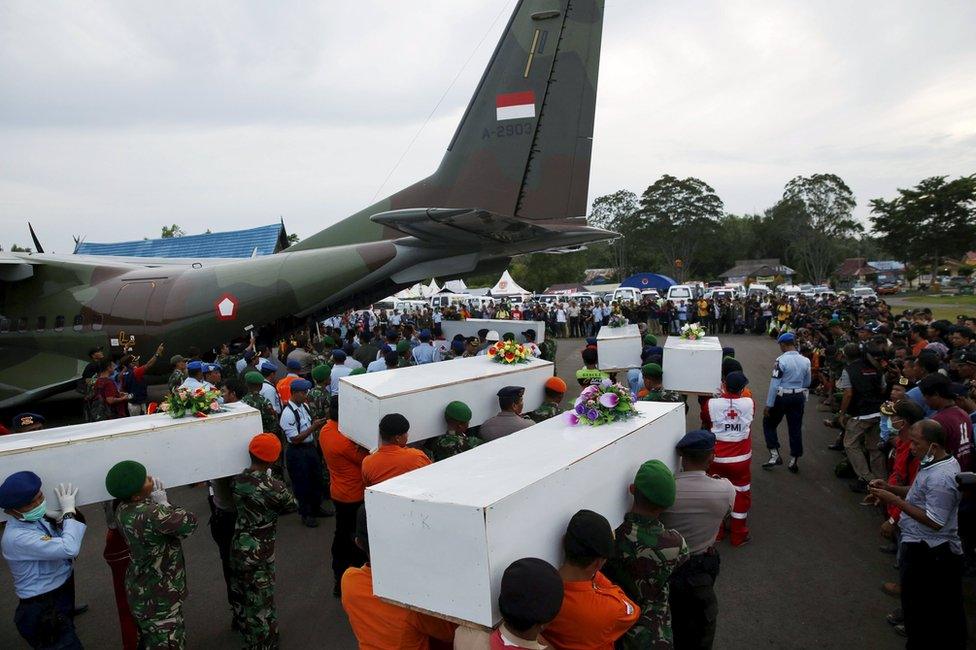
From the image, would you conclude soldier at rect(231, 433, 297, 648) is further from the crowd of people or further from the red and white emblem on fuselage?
the red and white emblem on fuselage

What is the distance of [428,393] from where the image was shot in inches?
183

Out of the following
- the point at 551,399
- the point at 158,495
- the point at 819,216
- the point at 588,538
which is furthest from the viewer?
the point at 819,216

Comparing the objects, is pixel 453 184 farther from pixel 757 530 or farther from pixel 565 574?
pixel 565 574

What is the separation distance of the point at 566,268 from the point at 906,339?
172ft

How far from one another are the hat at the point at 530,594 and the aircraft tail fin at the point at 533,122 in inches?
309

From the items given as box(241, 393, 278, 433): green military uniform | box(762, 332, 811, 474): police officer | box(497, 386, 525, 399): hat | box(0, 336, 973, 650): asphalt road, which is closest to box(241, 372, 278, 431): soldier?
box(241, 393, 278, 433): green military uniform

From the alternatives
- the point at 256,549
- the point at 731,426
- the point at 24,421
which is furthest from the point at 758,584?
the point at 24,421

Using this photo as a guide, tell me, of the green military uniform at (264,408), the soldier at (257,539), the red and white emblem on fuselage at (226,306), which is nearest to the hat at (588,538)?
the soldier at (257,539)

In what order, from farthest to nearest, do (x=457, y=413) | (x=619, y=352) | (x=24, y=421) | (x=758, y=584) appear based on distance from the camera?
(x=619, y=352)
(x=24, y=421)
(x=758, y=584)
(x=457, y=413)

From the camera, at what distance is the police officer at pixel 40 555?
3.13 metres

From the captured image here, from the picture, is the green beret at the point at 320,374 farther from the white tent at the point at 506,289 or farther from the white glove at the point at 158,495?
the white tent at the point at 506,289

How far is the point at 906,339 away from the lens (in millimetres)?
9297

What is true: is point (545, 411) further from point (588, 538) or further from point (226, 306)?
point (226, 306)

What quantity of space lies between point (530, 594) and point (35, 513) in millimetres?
3134
